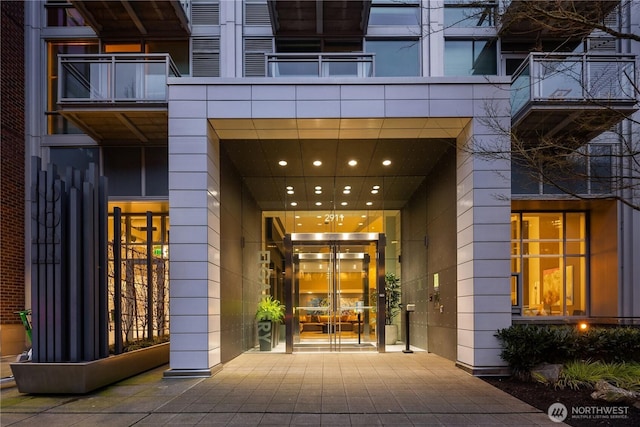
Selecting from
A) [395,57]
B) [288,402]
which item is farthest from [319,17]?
[288,402]

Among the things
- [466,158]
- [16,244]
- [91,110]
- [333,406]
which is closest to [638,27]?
[466,158]

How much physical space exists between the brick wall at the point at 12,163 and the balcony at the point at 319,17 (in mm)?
7338

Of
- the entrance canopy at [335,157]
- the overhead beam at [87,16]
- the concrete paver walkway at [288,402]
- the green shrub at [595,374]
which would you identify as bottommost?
the concrete paver walkway at [288,402]

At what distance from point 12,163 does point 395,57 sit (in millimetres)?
11067

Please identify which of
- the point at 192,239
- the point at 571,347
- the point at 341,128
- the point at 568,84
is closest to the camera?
the point at 571,347

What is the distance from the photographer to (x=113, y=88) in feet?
40.9

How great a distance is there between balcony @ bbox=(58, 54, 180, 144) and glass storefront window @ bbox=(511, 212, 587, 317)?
10.2 m

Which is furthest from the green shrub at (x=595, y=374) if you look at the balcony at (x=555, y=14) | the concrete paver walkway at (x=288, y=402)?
the balcony at (x=555, y=14)

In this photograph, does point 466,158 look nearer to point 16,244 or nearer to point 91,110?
point 91,110

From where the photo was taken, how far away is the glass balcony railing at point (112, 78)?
1239cm

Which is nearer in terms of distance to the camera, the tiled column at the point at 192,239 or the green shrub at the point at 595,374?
the green shrub at the point at 595,374

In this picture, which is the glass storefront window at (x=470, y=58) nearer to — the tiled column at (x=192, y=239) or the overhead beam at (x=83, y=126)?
the tiled column at (x=192, y=239)

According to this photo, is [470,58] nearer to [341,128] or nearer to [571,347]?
[341,128]

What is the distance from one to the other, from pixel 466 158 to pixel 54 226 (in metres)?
7.82
